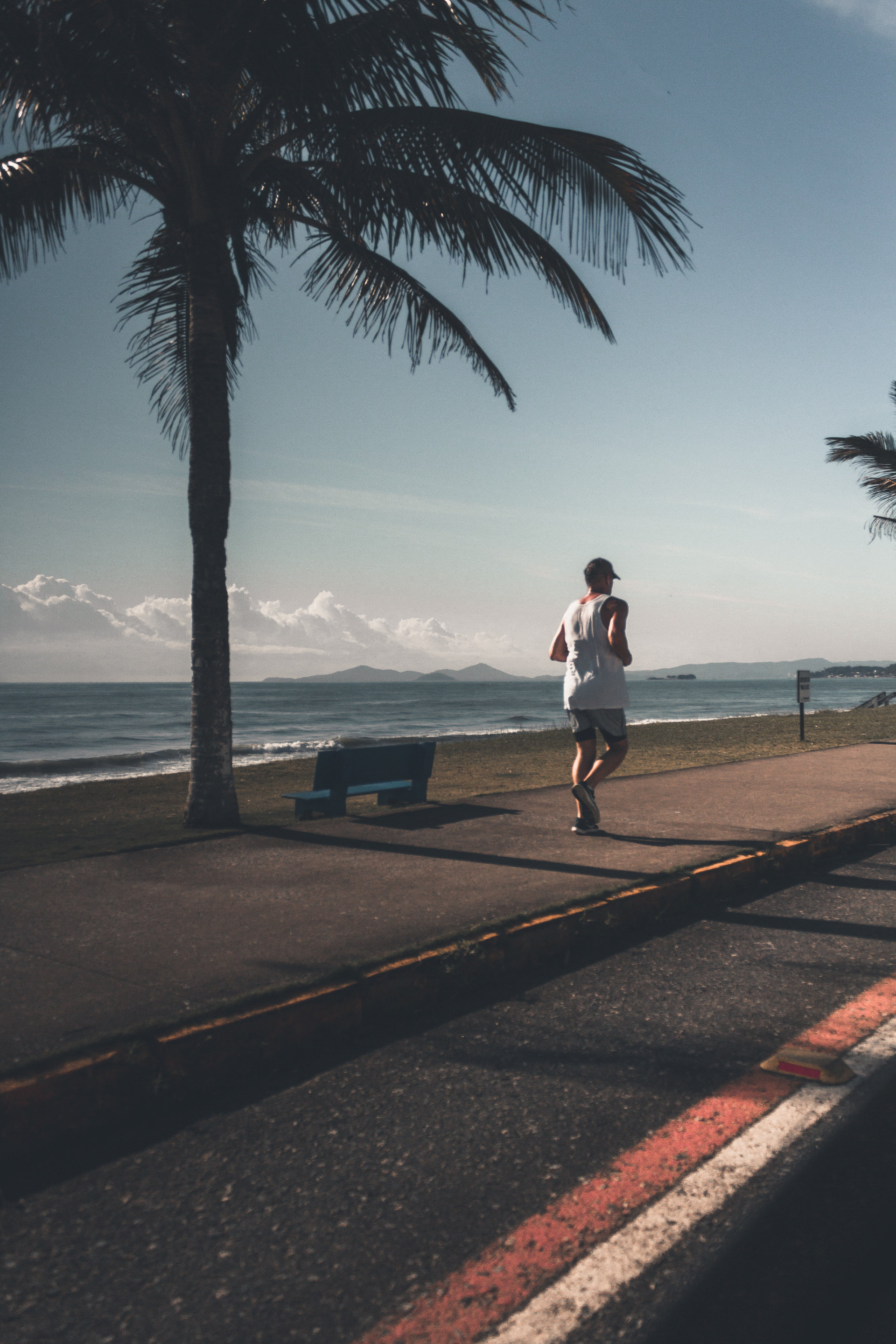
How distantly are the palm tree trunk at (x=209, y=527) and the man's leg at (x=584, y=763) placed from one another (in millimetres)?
2806

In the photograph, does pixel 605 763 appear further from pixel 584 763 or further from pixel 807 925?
pixel 807 925

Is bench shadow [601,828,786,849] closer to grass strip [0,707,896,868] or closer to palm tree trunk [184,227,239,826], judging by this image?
grass strip [0,707,896,868]

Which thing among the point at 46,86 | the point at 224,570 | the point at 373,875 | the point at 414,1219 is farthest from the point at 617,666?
the point at 46,86

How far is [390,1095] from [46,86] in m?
6.68

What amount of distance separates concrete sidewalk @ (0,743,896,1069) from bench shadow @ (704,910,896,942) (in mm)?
432

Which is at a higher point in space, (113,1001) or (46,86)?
(46,86)

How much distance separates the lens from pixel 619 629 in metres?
6.33

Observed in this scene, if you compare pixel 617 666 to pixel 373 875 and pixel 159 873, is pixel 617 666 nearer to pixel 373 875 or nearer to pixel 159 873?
pixel 373 875

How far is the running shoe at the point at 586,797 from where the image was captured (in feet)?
21.2

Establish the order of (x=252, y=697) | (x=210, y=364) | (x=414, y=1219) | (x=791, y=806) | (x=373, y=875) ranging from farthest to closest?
(x=252, y=697), (x=791, y=806), (x=210, y=364), (x=373, y=875), (x=414, y=1219)

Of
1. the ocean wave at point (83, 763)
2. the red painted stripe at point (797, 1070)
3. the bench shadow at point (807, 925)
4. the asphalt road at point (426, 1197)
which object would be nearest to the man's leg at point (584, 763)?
the bench shadow at point (807, 925)

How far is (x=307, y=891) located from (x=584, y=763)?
2.40m

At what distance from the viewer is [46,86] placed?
6.11m

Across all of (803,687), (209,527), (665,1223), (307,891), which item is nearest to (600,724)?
(307,891)
